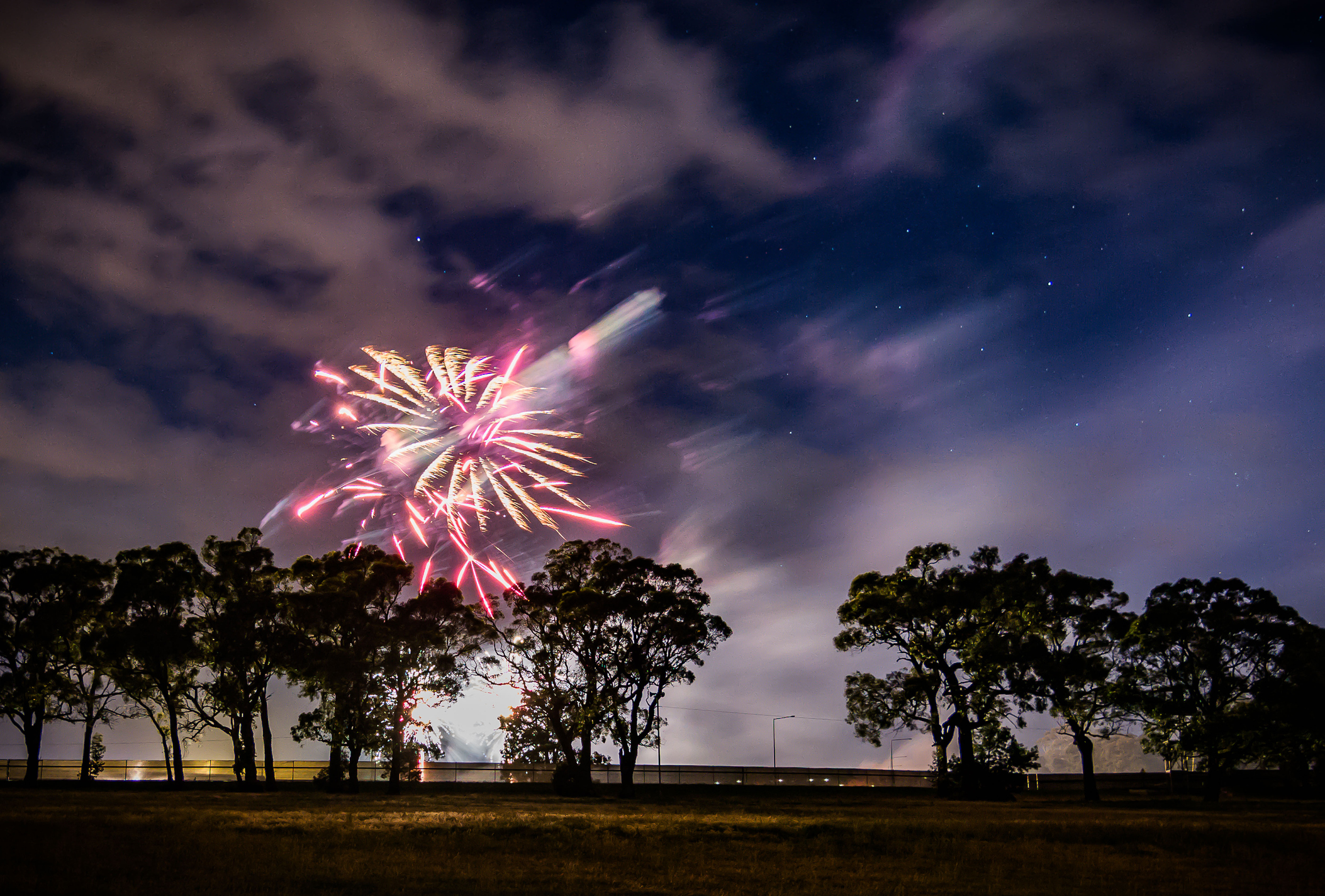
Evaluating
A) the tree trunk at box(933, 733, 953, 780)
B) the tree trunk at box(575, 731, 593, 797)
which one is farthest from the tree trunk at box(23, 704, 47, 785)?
the tree trunk at box(933, 733, 953, 780)

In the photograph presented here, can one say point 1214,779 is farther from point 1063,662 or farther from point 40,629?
point 40,629

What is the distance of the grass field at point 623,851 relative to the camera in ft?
65.9

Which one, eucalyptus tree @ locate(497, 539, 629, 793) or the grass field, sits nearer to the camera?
the grass field

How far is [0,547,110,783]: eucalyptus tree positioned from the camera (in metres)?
61.7

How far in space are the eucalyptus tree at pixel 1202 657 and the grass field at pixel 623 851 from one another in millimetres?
20226

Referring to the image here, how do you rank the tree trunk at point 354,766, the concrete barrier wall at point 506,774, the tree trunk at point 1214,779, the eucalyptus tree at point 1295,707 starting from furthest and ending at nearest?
the concrete barrier wall at point 506,774 → the tree trunk at point 354,766 → the tree trunk at point 1214,779 → the eucalyptus tree at point 1295,707

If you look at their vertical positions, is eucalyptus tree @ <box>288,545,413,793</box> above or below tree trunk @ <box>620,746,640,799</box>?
above

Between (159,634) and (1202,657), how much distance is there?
68.6 meters

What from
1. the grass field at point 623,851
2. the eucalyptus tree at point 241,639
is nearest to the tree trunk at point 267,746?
the eucalyptus tree at point 241,639

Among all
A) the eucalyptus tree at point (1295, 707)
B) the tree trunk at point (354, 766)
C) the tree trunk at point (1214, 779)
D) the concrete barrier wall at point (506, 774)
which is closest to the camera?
the eucalyptus tree at point (1295, 707)

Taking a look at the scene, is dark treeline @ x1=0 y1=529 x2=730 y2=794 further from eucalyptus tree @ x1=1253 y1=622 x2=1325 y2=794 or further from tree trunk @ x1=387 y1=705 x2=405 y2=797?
eucalyptus tree @ x1=1253 y1=622 x2=1325 y2=794

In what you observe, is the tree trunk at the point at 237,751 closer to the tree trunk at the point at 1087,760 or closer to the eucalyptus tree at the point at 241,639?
the eucalyptus tree at the point at 241,639

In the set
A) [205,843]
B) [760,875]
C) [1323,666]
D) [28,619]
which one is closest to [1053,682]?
[1323,666]

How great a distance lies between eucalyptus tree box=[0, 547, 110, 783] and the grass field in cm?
2568
